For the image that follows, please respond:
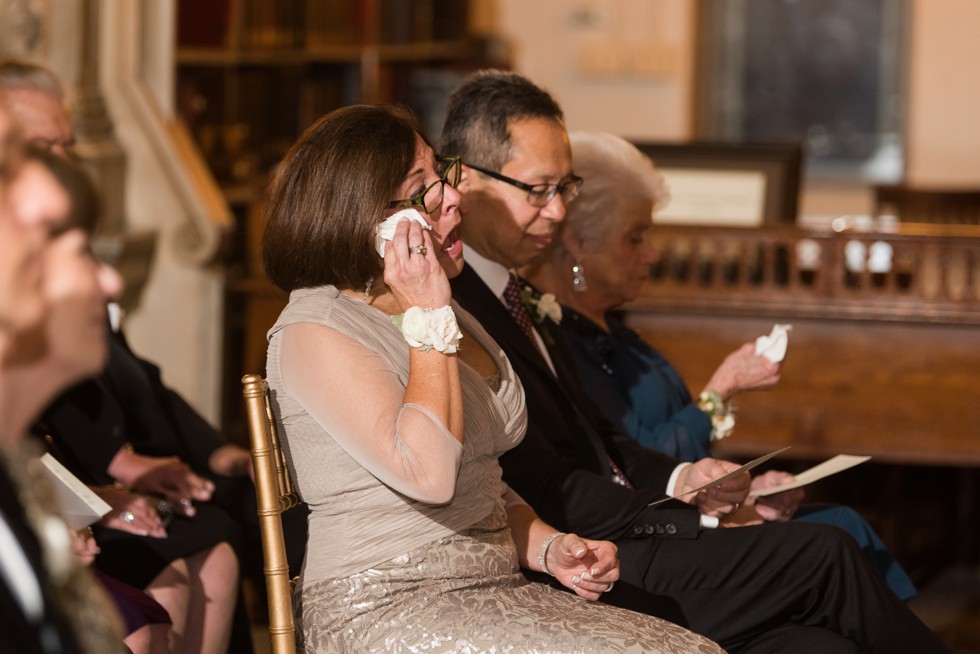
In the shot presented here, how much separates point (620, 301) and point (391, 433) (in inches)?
56.9

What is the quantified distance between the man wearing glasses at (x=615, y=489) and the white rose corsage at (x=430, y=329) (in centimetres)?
50

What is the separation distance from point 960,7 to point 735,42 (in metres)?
1.38

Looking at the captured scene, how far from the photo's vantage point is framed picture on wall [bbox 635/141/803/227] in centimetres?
416

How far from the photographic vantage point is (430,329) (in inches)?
73.7

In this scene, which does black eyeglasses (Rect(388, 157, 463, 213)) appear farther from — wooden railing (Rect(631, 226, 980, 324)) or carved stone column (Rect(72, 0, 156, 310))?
carved stone column (Rect(72, 0, 156, 310))

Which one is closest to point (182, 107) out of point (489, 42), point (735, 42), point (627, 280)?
point (627, 280)

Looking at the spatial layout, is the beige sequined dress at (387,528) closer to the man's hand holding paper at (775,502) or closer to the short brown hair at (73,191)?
the short brown hair at (73,191)

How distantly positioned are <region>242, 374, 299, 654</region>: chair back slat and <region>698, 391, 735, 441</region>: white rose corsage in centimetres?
140

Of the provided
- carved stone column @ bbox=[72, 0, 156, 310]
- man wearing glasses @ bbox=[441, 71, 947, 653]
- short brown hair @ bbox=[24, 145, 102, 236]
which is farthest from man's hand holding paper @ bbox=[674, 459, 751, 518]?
carved stone column @ bbox=[72, 0, 156, 310]

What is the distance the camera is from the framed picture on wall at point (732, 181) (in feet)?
13.7

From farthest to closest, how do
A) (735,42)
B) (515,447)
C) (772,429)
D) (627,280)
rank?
(735,42)
(772,429)
(627,280)
(515,447)

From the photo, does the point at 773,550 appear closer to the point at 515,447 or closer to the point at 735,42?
the point at 515,447

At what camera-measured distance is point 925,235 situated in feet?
12.3

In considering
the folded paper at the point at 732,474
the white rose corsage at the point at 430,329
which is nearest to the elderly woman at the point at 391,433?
the white rose corsage at the point at 430,329
